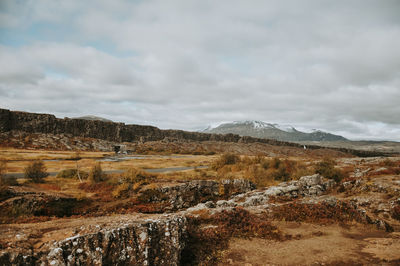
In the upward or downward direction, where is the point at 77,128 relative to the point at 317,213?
upward

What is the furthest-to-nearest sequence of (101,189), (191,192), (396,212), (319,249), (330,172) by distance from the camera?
(330,172), (101,189), (191,192), (396,212), (319,249)

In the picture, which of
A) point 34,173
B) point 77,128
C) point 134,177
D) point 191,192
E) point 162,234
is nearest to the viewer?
point 162,234

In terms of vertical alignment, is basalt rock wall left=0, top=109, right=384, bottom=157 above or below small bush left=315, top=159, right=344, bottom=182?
above

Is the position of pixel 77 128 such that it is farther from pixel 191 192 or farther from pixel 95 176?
pixel 191 192

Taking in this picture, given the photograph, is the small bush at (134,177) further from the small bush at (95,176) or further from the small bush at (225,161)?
the small bush at (225,161)

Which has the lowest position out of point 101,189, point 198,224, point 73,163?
point 73,163

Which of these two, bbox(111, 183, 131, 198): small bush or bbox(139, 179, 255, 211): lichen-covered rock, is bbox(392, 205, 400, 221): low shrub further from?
bbox(111, 183, 131, 198): small bush

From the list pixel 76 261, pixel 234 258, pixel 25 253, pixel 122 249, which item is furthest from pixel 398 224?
pixel 25 253

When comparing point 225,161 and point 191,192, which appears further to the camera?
point 225,161

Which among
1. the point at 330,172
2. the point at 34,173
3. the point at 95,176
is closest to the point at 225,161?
the point at 330,172

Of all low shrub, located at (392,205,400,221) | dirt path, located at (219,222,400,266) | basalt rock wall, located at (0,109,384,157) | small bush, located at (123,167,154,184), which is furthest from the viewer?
basalt rock wall, located at (0,109,384,157)

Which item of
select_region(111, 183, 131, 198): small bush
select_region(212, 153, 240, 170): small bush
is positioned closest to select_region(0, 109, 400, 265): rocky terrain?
select_region(111, 183, 131, 198): small bush

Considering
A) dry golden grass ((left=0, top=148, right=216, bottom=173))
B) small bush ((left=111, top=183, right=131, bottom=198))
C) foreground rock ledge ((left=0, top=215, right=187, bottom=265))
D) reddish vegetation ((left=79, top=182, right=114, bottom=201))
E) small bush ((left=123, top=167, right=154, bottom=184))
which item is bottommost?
dry golden grass ((left=0, top=148, right=216, bottom=173))

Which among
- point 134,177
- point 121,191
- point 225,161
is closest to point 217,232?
point 121,191
